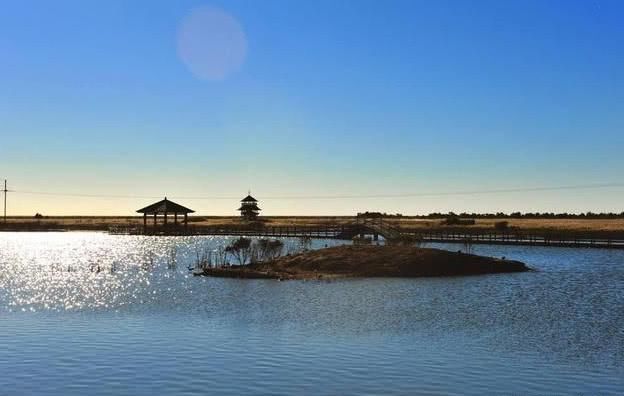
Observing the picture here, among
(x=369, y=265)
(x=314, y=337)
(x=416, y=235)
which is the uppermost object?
(x=416, y=235)

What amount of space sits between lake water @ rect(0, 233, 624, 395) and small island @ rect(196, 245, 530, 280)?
11.6 ft

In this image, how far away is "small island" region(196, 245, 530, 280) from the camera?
46.5m

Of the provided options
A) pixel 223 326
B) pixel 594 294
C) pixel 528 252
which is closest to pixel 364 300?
pixel 223 326

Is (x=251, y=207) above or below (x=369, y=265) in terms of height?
above

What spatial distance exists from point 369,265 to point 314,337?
25.1 meters

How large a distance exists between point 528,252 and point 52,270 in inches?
1928

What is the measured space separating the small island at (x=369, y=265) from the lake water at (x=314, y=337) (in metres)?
3.52

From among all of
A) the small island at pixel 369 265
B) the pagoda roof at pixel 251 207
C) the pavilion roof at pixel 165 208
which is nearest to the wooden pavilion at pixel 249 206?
the pagoda roof at pixel 251 207

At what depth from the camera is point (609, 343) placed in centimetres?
2216

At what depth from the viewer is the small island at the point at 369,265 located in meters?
46.5

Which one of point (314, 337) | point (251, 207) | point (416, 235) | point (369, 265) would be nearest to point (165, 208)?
point (251, 207)

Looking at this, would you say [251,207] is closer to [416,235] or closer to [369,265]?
[416,235]

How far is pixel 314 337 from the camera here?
74.9 feet

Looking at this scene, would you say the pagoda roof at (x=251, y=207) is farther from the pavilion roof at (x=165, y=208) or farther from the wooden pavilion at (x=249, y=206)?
the pavilion roof at (x=165, y=208)
